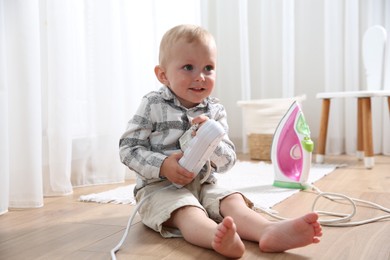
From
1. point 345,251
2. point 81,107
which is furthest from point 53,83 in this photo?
point 345,251

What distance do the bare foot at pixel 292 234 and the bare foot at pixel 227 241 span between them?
0.21 ft

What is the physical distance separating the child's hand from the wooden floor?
12cm

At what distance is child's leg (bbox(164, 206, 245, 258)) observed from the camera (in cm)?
76

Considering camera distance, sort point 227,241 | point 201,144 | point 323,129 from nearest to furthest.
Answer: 1. point 227,241
2. point 201,144
3. point 323,129

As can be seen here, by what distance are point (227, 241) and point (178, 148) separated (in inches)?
13.0


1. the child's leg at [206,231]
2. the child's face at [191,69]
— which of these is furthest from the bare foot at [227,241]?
the child's face at [191,69]

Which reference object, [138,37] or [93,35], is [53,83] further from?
[138,37]

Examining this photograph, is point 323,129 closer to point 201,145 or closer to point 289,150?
point 289,150

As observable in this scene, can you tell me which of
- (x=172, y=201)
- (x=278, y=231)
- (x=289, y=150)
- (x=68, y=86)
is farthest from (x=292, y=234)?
(x=68, y=86)

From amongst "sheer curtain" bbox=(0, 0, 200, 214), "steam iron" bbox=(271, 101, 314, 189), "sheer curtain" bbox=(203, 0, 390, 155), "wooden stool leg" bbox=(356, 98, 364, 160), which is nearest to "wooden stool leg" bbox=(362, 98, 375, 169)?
"wooden stool leg" bbox=(356, 98, 364, 160)

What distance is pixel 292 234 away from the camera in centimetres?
79

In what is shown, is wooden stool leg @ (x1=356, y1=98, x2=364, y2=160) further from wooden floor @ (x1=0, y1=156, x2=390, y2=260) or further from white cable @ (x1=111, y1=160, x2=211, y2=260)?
white cable @ (x1=111, y1=160, x2=211, y2=260)

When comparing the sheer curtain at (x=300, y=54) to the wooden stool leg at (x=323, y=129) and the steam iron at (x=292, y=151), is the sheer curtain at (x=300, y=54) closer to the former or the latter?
the wooden stool leg at (x=323, y=129)

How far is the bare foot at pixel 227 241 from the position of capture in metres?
0.75
